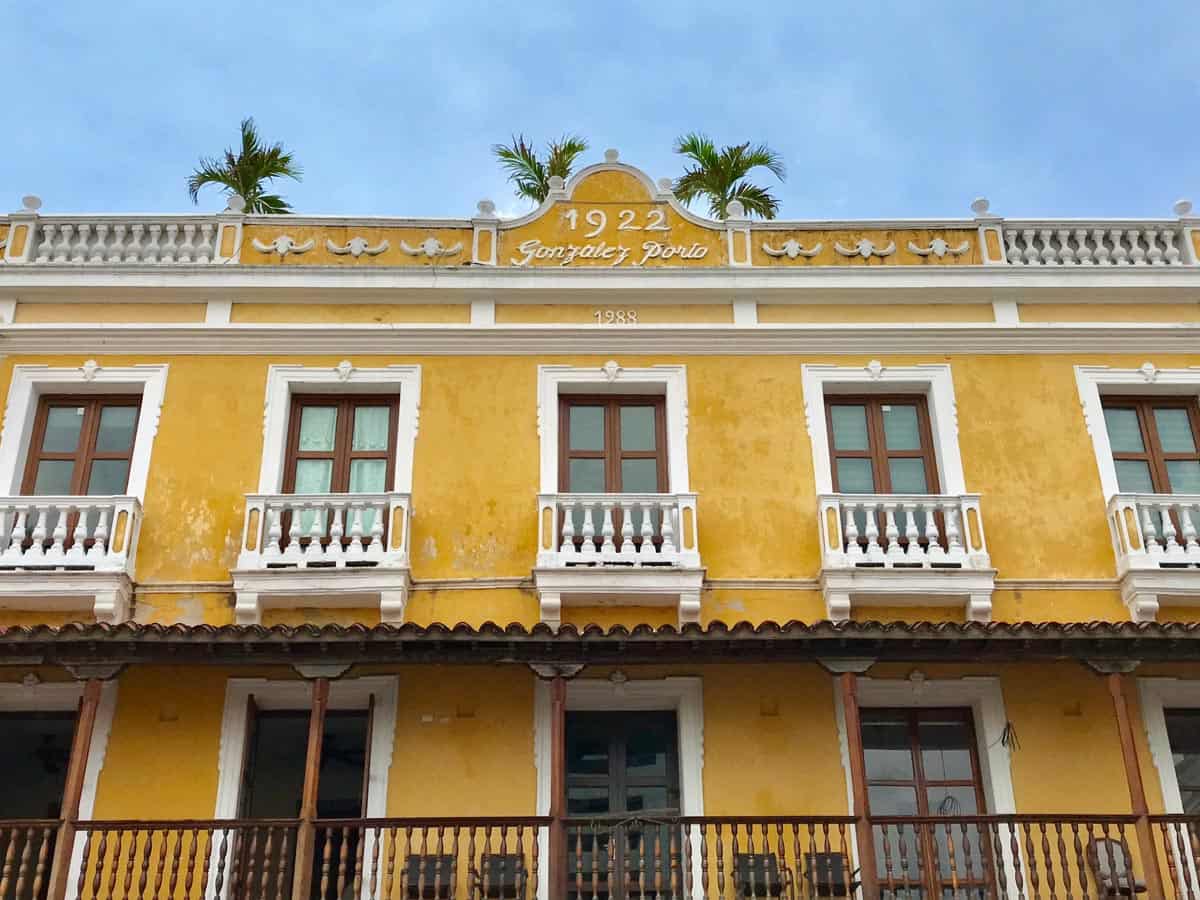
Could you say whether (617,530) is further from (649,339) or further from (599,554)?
(649,339)

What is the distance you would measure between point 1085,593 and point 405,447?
22.6ft

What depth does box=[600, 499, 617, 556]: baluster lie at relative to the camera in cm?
1356

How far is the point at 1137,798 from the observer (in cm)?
1119

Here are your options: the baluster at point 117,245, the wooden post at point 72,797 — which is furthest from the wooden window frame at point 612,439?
the baluster at point 117,245

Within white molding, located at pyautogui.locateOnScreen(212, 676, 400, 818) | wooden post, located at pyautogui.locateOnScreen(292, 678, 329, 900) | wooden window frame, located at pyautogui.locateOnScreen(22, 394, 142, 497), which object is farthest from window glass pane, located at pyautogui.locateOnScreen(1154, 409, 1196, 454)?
wooden window frame, located at pyautogui.locateOnScreen(22, 394, 142, 497)

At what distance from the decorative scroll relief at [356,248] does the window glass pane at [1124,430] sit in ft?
26.3

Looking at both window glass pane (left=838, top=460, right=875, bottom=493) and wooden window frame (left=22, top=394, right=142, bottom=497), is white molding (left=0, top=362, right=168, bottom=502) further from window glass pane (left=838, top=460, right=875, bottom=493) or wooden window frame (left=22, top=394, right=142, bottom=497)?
window glass pane (left=838, top=460, right=875, bottom=493)

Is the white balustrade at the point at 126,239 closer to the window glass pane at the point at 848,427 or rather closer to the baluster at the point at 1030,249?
the window glass pane at the point at 848,427

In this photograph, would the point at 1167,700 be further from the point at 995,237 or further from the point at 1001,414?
the point at 995,237

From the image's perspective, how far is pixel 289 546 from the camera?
13.6 meters

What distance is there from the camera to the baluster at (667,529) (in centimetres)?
1359

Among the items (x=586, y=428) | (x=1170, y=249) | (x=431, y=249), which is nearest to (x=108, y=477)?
(x=431, y=249)

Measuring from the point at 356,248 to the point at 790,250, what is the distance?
4.78 meters

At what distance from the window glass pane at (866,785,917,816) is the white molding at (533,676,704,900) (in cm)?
163
